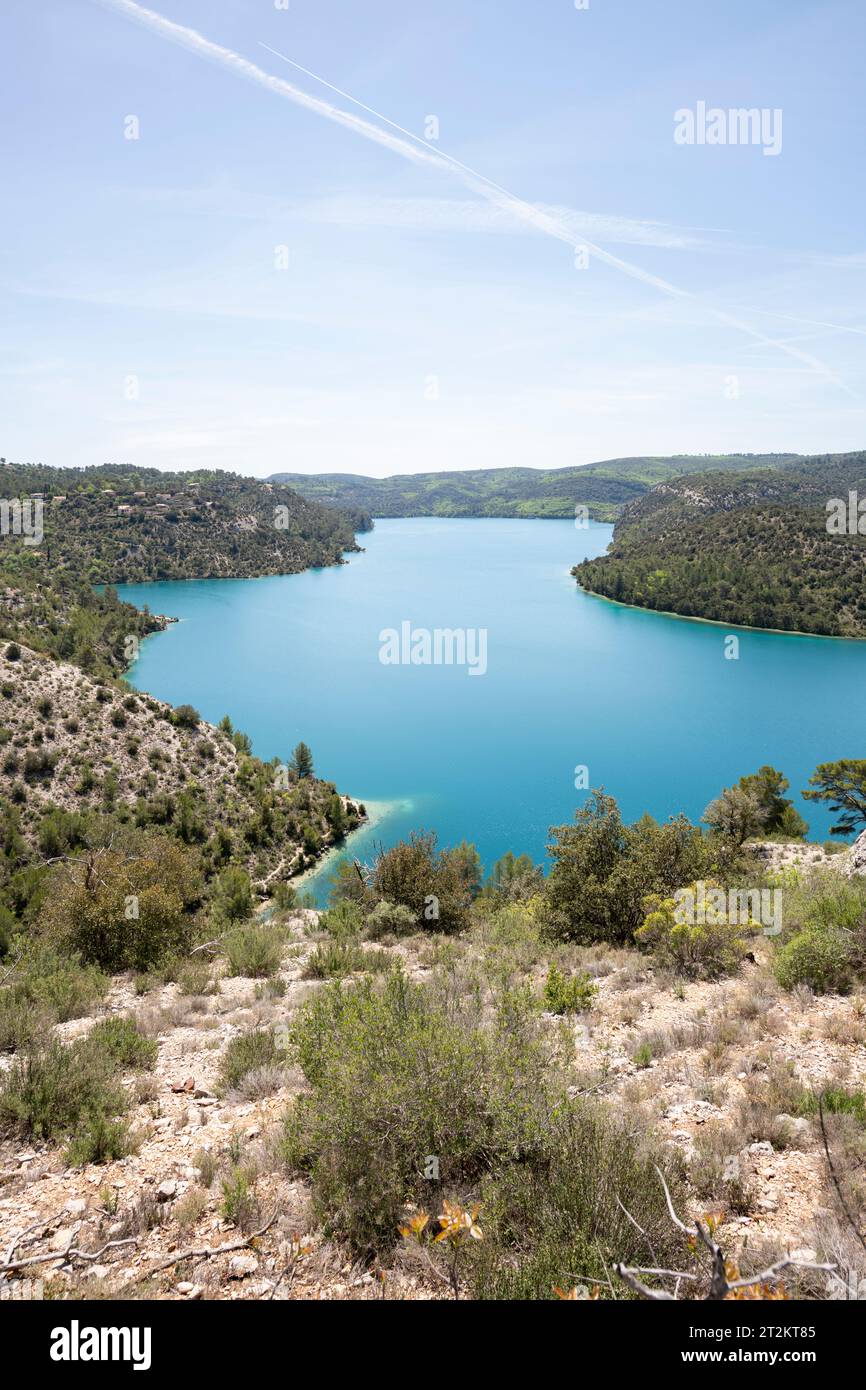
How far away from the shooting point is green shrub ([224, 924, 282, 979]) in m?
12.1

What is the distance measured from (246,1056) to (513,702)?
57.8 metres

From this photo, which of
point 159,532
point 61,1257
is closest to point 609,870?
point 61,1257

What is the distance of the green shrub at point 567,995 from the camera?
912cm

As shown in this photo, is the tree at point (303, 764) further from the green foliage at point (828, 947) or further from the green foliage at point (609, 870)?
the green foliage at point (828, 947)

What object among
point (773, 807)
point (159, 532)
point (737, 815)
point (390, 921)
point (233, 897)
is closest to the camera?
point (390, 921)

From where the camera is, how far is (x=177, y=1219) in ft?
15.2

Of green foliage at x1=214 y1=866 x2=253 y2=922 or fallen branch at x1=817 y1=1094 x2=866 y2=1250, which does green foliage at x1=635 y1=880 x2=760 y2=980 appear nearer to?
fallen branch at x1=817 y1=1094 x2=866 y2=1250

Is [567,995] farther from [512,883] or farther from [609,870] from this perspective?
[512,883]

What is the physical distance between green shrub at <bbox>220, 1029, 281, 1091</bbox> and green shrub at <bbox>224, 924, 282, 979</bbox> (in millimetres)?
4359

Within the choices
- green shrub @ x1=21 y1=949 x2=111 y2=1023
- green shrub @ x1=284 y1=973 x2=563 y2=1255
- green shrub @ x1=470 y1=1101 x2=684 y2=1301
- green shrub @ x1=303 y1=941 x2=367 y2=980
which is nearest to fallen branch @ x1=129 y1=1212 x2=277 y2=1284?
green shrub @ x1=284 y1=973 x2=563 y2=1255

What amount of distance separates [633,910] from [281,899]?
16.6 meters

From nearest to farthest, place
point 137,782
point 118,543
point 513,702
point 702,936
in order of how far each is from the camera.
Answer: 1. point 702,936
2. point 137,782
3. point 513,702
4. point 118,543

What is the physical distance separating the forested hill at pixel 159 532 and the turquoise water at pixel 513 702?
807 inches

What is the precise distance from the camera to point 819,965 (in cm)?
861
